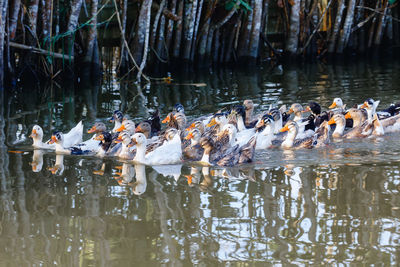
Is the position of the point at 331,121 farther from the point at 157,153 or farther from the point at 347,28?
the point at 347,28

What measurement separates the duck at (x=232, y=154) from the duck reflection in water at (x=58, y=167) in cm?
169

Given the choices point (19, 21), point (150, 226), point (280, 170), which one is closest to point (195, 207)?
point (150, 226)

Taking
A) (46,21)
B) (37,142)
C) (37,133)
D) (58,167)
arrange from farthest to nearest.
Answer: (46,21), (37,142), (37,133), (58,167)

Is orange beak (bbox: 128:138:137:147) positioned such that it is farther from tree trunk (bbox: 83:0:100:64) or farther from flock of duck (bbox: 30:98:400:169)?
tree trunk (bbox: 83:0:100:64)

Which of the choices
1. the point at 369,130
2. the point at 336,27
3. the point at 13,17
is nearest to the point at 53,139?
the point at 369,130

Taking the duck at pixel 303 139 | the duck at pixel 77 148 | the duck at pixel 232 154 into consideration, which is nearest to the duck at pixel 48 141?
the duck at pixel 77 148

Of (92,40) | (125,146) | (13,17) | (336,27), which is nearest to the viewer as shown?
(125,146)

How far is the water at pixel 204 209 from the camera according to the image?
5.17 metres

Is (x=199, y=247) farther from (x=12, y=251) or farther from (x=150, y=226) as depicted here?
(x=12, y=251)

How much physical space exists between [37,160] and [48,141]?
754mm

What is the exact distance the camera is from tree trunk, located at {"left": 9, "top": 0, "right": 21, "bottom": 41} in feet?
44.4

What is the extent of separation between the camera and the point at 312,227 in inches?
221

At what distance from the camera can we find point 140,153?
8398 mm

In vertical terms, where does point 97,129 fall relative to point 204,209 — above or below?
above
